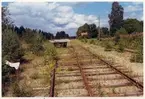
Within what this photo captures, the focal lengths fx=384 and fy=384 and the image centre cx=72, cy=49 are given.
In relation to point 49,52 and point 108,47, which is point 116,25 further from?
point 108,47

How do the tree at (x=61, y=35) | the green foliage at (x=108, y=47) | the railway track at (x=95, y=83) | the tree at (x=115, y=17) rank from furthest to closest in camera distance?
the green foliage at (x=108, y=47) < the tree at (x=61, y=35) < the tree at (x=115, y=17) < the railway track at (x=95, y=83)

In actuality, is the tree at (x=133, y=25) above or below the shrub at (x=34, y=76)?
above

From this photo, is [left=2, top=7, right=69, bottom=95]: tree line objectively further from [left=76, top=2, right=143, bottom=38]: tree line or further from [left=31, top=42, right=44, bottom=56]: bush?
[left=76, top=2, right=143, bottom=38]: tree line

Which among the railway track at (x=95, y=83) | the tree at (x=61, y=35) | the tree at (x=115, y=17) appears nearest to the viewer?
the railway track at (x=95, y=83)

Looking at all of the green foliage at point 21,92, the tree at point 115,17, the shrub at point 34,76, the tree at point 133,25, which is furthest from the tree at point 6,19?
the tree at point 133,25

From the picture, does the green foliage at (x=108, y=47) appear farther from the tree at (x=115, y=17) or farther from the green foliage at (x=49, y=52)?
the tree at (x=115, y=17)

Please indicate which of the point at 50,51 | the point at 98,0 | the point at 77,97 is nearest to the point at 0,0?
the point at 98,0

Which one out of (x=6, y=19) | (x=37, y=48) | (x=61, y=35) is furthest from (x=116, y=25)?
(x=37, y=48)

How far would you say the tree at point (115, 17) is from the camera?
792cm

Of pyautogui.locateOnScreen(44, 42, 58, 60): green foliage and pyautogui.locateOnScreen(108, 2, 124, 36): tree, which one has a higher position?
pyautogui.locateOnScreen(108, 2, 124, 36): tree

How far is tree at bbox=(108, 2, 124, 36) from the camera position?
792cm

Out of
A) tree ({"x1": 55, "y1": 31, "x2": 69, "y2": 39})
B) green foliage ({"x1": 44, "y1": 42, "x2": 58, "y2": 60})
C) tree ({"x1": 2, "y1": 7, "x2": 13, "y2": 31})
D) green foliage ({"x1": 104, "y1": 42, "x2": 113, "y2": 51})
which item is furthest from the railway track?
green foliage ({"x1": 104, "y1": 42, "x2": 113, "y2": 51})

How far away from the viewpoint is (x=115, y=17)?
8.65 m

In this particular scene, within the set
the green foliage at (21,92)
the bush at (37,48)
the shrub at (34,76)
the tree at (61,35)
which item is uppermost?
the tree at (61,35)
